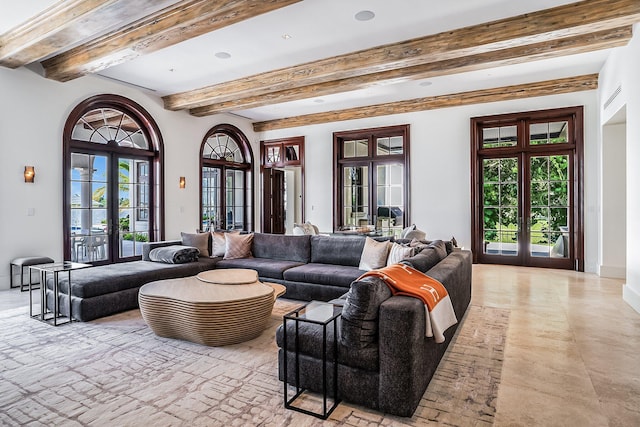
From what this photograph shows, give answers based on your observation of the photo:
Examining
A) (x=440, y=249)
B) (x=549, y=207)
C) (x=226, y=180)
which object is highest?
(x=226, y=180)

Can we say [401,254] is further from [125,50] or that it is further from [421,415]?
[125,50]

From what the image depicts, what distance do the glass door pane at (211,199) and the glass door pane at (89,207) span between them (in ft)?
7.27

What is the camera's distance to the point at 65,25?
13.0 ft

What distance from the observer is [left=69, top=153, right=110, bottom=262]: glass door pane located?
6105 mm

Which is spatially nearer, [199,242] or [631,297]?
[631,297]

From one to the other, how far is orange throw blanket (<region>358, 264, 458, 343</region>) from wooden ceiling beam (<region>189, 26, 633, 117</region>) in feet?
12.7

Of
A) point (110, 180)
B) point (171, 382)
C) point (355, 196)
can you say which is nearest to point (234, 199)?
point (355, 196)

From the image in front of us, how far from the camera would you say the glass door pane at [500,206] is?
7191 millimetres

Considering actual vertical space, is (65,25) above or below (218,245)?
above

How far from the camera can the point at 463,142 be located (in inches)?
295

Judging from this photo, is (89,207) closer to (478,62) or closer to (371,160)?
(371,160)

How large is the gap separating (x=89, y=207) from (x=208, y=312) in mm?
4581

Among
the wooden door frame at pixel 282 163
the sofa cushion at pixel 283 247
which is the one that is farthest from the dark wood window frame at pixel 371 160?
the sofa cushion at pixel 283 247

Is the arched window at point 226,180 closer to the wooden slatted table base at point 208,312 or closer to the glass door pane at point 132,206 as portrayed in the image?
the glass door pane at point 132,206
